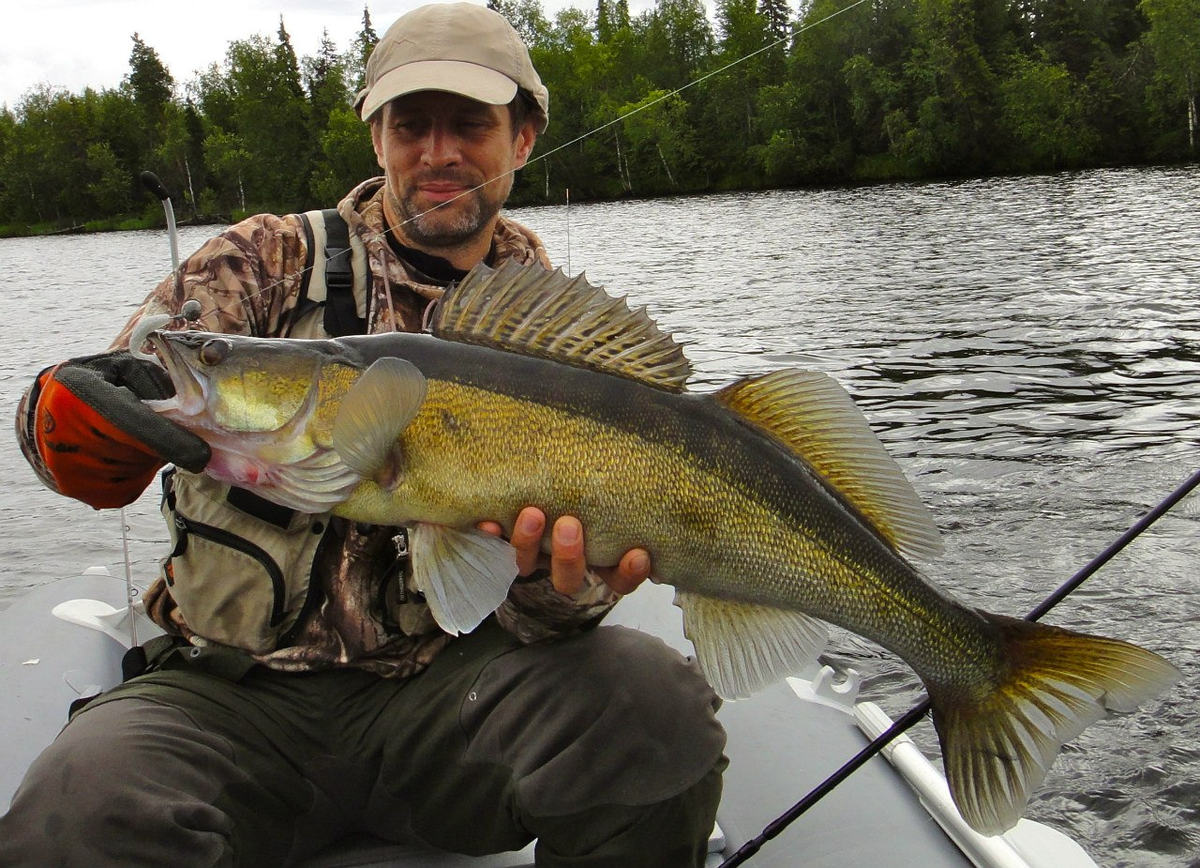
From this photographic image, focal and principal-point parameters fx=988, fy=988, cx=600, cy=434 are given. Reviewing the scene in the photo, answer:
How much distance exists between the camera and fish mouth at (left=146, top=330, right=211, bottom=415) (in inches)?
86.9

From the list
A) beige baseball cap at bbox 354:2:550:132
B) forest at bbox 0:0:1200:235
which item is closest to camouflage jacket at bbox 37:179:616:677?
beige baseball cap at bbox 354:2:550:132

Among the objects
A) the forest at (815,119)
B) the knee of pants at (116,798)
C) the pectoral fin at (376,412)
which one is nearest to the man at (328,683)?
the knee of pants at (116,798)

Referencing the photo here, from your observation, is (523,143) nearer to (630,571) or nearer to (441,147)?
(441,147)

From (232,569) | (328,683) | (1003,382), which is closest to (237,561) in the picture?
(232,569)

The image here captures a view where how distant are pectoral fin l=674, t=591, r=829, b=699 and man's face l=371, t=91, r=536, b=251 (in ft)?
4.72

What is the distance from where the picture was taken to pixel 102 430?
211 centimetres

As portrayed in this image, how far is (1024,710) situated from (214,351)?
1.95 m

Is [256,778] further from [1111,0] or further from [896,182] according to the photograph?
[1111,0]

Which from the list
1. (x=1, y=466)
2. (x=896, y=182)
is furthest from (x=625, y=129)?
(x=1, y=466)

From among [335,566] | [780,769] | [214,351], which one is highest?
[214,351]

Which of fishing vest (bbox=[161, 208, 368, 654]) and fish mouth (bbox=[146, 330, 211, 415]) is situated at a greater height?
fish mouth (bbox=[146, 330, 211, 415])

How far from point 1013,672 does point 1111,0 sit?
2376 inches

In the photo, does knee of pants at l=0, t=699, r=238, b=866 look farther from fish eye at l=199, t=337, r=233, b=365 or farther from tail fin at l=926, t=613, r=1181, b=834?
tail fin at l=926, t=613, r=1181, b=834

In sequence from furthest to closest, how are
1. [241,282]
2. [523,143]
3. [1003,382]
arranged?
1. [1003,382]
2. [523,143]
3. [241,282]
